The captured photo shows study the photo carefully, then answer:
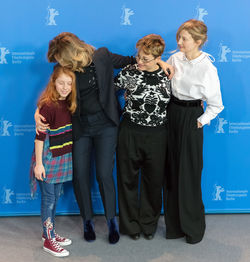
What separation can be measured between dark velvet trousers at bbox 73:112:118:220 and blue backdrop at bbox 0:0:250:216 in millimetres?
406

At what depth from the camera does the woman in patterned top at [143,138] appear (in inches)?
84.4

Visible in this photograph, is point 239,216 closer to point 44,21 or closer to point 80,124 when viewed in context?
point 80,124

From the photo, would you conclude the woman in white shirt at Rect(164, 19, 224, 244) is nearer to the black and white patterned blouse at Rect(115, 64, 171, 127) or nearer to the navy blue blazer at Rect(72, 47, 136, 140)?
the black and white patterned blouse at Rect(115, 64, 171, 127)

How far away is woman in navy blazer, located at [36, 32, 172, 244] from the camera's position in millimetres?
2000

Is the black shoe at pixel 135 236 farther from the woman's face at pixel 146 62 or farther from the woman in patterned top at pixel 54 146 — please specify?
the woman's face at pixel 146 62

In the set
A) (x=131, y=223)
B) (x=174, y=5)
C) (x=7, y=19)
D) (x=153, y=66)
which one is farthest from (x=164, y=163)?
(x=7, y=19)

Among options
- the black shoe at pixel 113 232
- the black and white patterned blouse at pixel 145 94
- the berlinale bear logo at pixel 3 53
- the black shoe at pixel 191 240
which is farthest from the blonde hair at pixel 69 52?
the black shoe at pixel 191 240

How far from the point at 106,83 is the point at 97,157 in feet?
1.65

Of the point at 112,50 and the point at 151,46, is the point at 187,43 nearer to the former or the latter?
the point at 151,46

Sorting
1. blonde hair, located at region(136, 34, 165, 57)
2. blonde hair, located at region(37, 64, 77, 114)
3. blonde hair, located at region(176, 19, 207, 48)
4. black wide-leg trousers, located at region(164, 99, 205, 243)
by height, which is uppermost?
blonde hair, located at region(176, 19, 207, 48)

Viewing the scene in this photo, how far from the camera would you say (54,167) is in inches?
85.2

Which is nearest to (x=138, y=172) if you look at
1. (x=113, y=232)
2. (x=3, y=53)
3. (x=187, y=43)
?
(x=113, y=232)

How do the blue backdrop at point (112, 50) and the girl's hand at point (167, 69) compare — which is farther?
the blue backdrop at point (112, 50)

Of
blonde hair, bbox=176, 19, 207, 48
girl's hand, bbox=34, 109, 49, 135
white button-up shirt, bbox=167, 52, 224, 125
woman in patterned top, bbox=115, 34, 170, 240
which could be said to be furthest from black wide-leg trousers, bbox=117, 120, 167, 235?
blonde hair, bbox=176, 19, 207, 48
